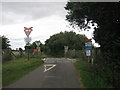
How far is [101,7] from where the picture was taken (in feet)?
56.4

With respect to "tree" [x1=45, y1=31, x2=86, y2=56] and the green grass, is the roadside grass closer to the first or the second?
the green grass

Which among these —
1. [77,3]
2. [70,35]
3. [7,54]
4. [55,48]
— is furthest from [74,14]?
[70,35]

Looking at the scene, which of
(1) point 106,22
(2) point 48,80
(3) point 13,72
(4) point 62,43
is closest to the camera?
(2) point 48,80

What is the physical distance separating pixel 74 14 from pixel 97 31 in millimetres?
3438

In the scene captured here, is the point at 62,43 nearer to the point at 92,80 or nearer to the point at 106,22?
the point at 106,22

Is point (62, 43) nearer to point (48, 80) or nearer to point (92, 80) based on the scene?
point (48, 80)

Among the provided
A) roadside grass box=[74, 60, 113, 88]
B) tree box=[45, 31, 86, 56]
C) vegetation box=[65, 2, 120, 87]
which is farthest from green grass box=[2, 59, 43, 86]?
tree box=[45, 31, 86, 56]

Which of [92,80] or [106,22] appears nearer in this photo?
[92,80]

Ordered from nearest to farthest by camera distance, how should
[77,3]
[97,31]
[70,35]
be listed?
[77,3]
[97,31]
[70,35]

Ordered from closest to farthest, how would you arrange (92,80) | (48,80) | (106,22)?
(92,80) < (48,80) < (106,22)

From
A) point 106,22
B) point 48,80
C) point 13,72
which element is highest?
point 106,22

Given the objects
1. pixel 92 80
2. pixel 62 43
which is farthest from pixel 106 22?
Result: pixel 62 43

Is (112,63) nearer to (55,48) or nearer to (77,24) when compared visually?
(77,24)

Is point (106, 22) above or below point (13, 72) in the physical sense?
above
